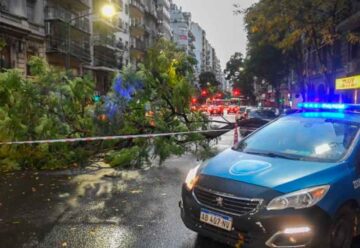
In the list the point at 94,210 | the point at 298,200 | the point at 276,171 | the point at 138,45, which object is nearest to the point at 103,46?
the point at 138,45

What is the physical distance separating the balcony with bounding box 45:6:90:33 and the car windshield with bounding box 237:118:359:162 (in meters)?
29.3

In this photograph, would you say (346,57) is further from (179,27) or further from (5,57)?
(179,27)

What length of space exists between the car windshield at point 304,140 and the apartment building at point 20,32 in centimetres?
2163

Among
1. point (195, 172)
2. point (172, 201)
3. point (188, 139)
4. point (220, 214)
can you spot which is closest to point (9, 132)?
point (188, 139)

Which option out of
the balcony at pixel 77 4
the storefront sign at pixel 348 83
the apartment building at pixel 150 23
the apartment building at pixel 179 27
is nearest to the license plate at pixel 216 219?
the storefront sign at pixel 348 83

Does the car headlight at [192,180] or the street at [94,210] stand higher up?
the car headlight at [192,180]

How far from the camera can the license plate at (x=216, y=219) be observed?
4828 mm

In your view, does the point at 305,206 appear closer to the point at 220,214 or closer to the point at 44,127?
the point at 220,214

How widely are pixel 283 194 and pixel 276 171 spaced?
0.39m

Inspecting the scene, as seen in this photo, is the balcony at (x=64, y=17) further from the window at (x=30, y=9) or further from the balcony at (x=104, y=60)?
the balcony at (x=104, y=60)

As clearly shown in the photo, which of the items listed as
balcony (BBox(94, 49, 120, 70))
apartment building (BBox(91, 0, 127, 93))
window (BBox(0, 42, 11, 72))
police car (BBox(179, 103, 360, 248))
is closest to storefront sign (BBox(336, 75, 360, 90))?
window (BBox(0, 42, 11, 72))

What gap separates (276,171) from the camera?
16.5 ft

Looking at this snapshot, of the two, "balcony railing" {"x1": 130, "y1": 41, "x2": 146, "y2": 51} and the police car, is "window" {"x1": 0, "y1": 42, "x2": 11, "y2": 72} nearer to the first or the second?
the police car

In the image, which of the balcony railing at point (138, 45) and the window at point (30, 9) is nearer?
the window at point (30, 9)
